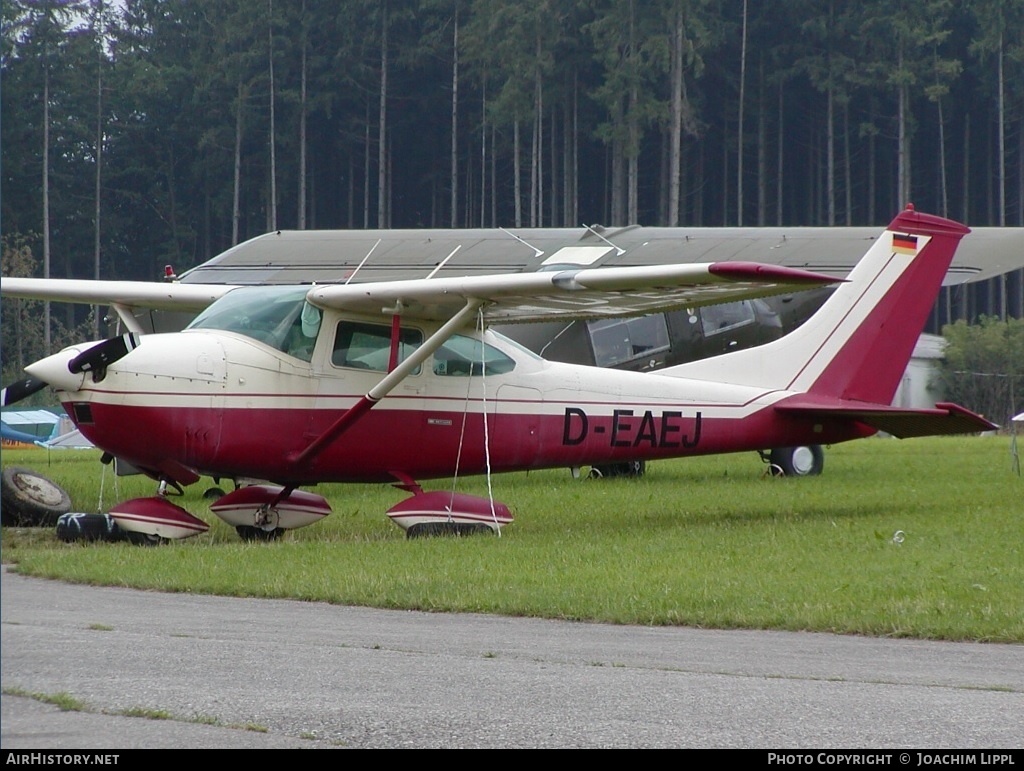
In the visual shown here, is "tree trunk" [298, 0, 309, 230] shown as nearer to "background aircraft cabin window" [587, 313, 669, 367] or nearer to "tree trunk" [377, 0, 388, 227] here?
"tree trunk" [377, 0, 388, 227]

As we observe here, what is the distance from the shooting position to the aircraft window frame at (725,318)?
20359 millimetres

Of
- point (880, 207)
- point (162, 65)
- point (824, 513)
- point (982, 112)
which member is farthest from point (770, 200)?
point (824, 513)

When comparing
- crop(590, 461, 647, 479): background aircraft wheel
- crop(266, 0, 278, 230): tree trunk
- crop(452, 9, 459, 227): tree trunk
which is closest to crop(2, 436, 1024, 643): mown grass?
crop(590, 461, 647, 479): background aircraft wheel

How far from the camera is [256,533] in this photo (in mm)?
12086

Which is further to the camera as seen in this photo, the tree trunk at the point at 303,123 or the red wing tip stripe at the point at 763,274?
the tree trunk at the point at 303,123

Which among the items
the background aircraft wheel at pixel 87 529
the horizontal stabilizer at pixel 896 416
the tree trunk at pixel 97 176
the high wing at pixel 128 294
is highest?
the tree trunk at pixel 97 176

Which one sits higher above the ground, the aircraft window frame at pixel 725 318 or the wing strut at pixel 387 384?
the aircraft window frame at pixel 725 318

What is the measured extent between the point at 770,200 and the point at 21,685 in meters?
66.4

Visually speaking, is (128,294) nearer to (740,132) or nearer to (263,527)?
(263,527)

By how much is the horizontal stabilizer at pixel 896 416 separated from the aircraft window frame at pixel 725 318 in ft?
17.6

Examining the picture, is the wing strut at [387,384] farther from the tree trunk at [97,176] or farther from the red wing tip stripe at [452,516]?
the tree trunk at [97,176]

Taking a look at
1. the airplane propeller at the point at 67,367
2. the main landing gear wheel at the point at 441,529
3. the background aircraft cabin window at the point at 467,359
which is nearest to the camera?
the airplane propeller at the point at 67,367

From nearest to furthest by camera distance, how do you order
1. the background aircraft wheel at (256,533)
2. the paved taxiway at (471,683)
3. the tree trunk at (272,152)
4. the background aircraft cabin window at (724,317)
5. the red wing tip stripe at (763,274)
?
1. the paved taxiway at (471,683)
2. the red wing tip stripe at (763,274)
3. the background aircraft wheel at (256,533)
4. the background aircraft cabin window at (724,317)
5. the tree trunk at (272,152)

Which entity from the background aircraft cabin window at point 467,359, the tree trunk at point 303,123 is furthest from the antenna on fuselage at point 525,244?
the tree trunk at point 303,123
